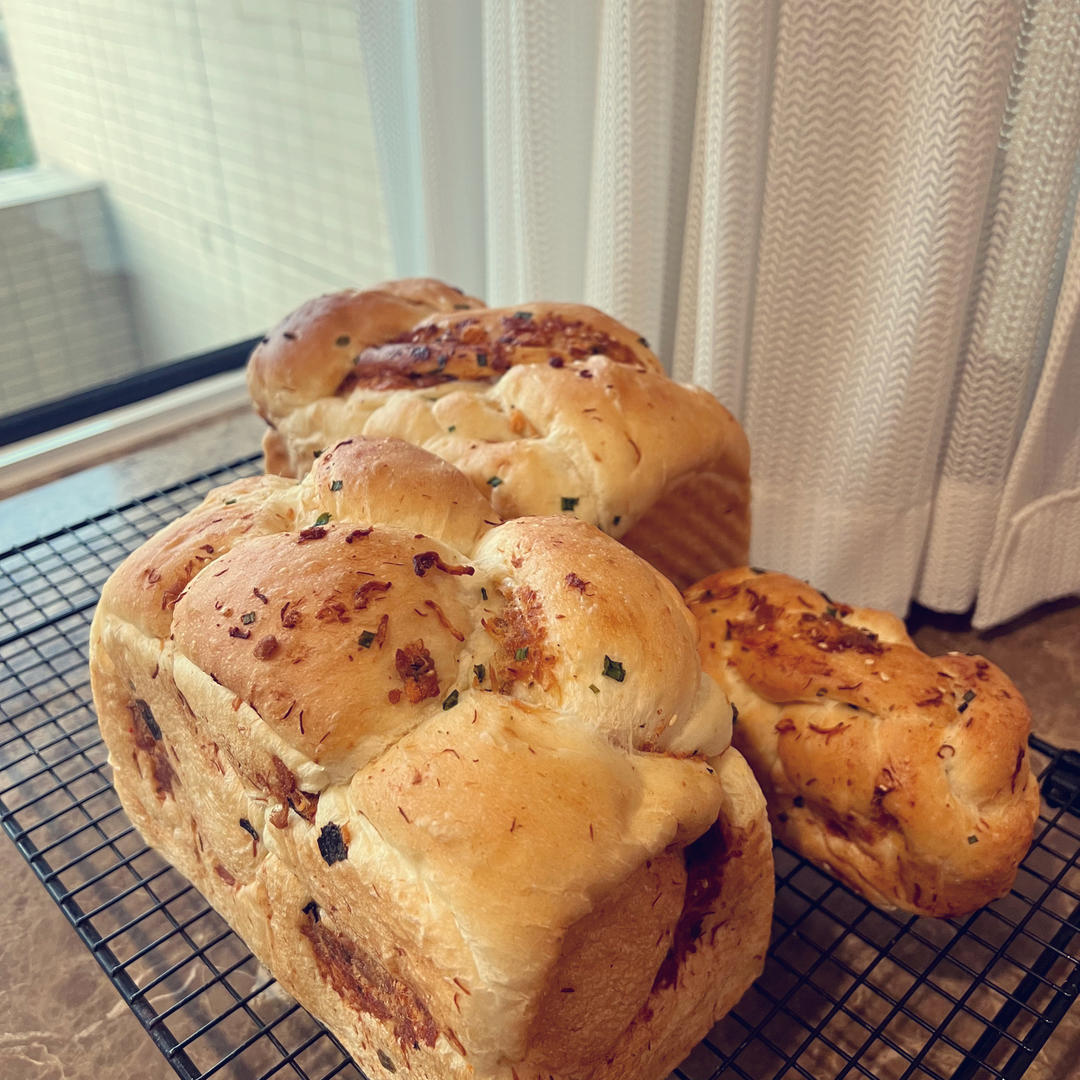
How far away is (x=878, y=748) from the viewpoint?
759 mm

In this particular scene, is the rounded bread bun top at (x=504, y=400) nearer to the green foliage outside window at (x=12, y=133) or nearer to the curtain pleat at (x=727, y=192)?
the curtain pleat at (x=727, y=192)

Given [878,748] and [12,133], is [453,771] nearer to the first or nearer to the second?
[878,748]

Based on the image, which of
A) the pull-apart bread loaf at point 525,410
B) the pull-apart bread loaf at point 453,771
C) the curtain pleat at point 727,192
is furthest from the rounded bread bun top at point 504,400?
the curtain pleat at point 727,192

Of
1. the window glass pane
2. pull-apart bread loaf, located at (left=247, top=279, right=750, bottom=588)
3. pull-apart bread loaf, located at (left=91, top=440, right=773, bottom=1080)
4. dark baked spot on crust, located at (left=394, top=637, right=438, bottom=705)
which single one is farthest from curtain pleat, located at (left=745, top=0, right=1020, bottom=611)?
the window glass pane

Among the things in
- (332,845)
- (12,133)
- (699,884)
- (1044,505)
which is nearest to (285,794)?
(332,845)

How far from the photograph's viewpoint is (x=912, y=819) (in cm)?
74

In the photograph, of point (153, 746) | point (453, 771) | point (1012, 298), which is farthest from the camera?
point (1012, 298)

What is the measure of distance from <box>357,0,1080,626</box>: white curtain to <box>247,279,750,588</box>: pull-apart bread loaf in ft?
0.86

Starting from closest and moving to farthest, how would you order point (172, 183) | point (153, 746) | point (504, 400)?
point (153, 746), point (504, 400), point (172, 183)

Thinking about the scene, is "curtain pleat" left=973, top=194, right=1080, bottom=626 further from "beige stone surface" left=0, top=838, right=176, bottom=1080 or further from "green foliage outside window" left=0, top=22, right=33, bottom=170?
"green foliage outside window" left=0, top=22, right=33, bottom=170

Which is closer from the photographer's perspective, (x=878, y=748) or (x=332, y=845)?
(x=332, y=845)

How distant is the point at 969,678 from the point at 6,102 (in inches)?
84.1

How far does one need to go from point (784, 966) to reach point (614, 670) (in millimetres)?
343

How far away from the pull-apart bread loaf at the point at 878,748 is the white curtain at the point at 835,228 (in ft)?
1.29
